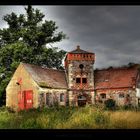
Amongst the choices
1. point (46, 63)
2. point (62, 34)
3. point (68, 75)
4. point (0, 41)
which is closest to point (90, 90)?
point (68, 75)

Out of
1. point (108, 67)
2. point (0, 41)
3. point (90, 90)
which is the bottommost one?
point (90, 90)

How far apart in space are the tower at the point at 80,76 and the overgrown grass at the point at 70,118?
0.52m

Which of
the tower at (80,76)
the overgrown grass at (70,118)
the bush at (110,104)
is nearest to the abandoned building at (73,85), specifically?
the tower at (80,76)

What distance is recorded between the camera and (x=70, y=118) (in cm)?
771

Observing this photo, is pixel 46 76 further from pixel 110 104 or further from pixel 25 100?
pixel 110 104

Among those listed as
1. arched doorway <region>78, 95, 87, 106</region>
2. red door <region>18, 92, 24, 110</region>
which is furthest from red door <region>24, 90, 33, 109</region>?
arched doorway <region>78, 95, 87, 106</region>

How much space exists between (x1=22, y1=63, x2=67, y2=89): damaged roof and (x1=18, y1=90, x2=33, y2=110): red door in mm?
450

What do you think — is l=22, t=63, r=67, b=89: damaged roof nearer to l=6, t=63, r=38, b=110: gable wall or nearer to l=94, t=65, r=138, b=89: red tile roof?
l=6, t=63, r=38, b=110: gable wall

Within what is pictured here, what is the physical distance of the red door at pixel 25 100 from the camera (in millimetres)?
8247

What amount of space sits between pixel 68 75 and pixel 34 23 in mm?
1776

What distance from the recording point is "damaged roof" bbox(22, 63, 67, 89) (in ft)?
29.4

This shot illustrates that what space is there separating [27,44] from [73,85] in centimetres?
170
